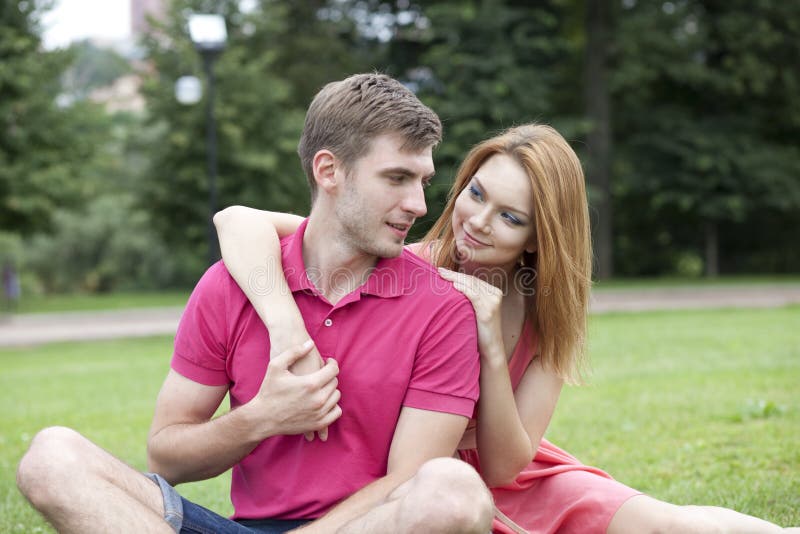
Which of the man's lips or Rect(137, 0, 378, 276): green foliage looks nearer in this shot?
the man's lips

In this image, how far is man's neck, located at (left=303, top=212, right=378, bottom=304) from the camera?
3148 mm

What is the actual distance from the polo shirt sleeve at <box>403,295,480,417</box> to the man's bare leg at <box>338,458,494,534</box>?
37cm

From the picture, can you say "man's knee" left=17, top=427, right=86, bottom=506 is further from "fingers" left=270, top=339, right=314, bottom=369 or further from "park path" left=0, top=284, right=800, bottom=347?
"park path" left=0, top=284, right=800, bottom=347

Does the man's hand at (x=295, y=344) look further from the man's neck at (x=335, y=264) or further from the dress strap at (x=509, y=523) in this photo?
the dress strap at (x=509, y=523)

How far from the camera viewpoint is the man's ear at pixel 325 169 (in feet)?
10.2

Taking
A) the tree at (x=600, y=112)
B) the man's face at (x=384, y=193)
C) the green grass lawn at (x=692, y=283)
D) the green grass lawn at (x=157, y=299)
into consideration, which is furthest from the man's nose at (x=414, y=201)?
the tree at (x=600, y=112)

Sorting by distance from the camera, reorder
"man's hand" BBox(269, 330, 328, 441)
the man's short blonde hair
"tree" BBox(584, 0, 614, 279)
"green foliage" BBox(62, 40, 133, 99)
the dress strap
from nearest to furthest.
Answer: "man's hand" BBox(269, 330, 328, 441), the man's short blonde hair, the dress strap, "green foliage" BBox(62, 40, 133, 99), "tree" BBox(584, 0, 614, 279)

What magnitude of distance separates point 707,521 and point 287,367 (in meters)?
1.59

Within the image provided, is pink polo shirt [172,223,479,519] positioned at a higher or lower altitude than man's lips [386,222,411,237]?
lower

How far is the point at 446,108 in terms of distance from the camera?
23.5 meters

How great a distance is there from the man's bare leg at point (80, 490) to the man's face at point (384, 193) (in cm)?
112

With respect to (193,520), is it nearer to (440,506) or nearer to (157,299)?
(440,506)

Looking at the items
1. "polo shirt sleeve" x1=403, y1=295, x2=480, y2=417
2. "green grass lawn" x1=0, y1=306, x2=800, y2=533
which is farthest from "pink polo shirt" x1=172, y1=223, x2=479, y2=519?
"green grass lawn" x1=0, y1=306, x2=800, y2=533

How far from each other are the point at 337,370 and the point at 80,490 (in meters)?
0.85
